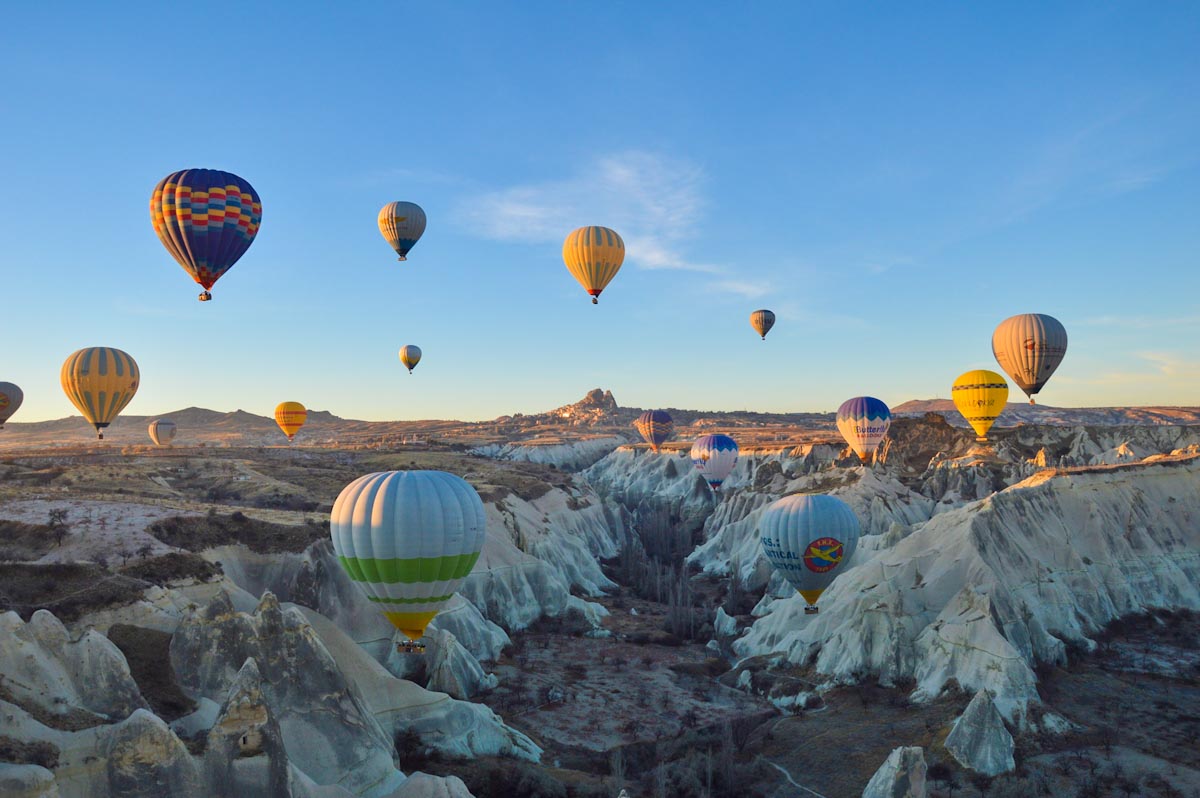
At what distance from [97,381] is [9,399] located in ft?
142

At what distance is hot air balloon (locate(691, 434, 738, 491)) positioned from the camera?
87125 millimetres

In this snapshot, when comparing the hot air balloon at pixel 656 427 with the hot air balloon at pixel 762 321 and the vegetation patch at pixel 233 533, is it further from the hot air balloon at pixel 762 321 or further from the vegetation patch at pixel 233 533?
the vegetation patch at pixel 233 533

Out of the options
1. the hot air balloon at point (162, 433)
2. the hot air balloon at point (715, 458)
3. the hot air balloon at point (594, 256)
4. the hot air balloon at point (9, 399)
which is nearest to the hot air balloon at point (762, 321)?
the hot air balloon at point (715, 458)

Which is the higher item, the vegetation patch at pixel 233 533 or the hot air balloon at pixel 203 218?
the hot air balloon at pixel 203 218

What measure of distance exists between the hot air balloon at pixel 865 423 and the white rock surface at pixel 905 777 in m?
48.6

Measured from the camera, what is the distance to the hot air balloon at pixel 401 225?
59.0 m

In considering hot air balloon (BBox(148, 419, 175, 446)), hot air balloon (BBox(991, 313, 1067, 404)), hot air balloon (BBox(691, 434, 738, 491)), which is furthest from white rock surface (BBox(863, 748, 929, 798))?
hot air balloon (BBox(148, 419, 175, 446))

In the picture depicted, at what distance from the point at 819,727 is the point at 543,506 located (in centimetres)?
4265

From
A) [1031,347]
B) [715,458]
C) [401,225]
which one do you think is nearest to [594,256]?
[401,225]

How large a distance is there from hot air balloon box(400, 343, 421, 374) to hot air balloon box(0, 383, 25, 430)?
45.2 metres

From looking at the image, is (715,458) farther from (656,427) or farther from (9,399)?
(9,399)

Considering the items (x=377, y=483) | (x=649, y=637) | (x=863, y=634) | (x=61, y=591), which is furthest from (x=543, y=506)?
(x=61, y=591)

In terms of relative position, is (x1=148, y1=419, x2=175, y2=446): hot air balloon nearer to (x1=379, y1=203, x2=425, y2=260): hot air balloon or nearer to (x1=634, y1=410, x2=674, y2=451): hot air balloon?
(x1=634, y1=410, x2=674, y2=451): hot air balloon

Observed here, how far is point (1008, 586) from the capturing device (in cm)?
3725
